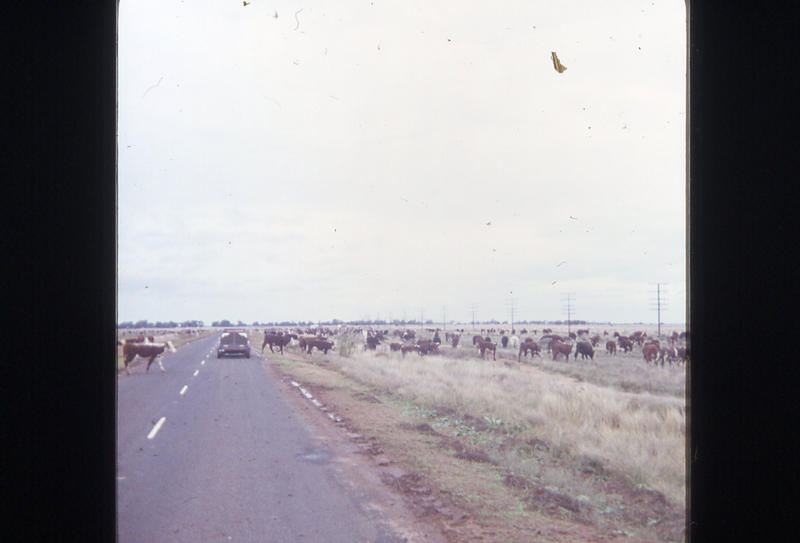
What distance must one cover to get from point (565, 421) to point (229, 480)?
6.69 metres

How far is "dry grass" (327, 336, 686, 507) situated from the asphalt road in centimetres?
263

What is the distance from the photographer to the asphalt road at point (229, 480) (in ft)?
17.3

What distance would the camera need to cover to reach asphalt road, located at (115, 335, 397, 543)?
5281mm

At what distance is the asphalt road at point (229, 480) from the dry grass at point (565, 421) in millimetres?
2628

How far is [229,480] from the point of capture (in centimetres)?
712

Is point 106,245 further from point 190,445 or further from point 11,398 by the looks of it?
point 190,445

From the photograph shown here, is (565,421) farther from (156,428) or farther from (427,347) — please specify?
(427,347)

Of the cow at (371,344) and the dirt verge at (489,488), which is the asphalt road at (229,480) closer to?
the dirt verge at (489,488)

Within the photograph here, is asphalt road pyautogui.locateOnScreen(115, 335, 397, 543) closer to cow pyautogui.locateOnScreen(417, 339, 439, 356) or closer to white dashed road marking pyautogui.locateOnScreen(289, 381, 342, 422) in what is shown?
white dashed road marking pyautogui.locateOnScreen(289, 381, 342, 422)

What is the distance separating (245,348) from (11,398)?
33.8m

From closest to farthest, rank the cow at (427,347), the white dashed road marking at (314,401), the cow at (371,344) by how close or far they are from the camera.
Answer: the white dashed road marking at (314,401), the cow at (427,347), the cow at (371,344)

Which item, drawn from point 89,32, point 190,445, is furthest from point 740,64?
point 190,445

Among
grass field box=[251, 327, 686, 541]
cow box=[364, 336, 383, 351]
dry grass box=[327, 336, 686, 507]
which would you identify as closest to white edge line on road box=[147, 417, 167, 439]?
grass field box=[251, 327, 686, 541]

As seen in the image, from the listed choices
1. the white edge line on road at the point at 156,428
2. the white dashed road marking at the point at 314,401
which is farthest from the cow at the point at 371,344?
the white edge line on road at the point at 156,428
